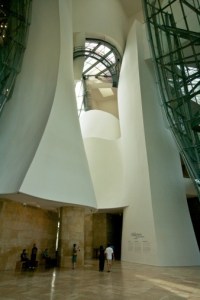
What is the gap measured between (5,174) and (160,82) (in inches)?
440

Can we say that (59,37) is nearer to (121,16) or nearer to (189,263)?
(121,16)

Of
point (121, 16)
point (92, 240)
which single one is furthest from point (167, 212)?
point (121, 16)

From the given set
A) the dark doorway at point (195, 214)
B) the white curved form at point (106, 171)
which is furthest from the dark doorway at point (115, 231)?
the dark doorway at point (195, 214)

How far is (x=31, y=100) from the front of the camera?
12.4m

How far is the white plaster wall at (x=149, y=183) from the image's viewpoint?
13805 millimetres

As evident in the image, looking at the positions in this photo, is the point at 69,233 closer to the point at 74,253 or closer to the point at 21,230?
the point at 74,253

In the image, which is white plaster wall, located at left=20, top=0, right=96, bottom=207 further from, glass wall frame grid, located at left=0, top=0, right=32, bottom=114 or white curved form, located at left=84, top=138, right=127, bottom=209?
white curved form, located at left=84, top=138, right=127, bottom=209

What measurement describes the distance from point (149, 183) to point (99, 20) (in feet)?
47.3

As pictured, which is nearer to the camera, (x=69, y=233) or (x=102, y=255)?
(x=102, y=255)

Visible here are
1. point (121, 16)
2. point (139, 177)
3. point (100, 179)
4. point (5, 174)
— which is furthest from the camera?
point (121, 16)

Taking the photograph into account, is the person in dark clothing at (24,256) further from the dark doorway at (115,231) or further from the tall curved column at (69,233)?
the dark doorway at (115,231)

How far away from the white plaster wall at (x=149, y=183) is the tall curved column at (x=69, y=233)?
4173mm

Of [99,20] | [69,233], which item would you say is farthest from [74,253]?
[99,20]

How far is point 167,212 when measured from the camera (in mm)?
14469
